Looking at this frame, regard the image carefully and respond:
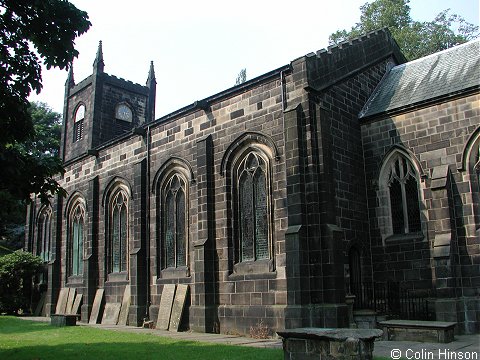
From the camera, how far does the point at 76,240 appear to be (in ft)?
89.3

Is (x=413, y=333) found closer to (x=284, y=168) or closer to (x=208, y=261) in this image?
(x=284, y=168)

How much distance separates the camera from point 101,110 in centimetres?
3080

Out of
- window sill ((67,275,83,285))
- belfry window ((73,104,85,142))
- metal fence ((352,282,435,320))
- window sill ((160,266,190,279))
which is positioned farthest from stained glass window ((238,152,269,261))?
belfry window ((73,104,85,142))

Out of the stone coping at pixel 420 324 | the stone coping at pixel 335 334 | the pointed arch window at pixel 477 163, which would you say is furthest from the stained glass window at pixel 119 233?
the pointed arch window at pixel 477 163

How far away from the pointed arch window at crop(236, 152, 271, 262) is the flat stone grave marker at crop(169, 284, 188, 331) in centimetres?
286

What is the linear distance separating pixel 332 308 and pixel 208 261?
516 centimetres

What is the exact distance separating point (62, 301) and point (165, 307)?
9807mm

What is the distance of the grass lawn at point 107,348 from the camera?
450 inches

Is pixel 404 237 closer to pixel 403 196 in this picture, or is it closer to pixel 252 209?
pixel 403 196

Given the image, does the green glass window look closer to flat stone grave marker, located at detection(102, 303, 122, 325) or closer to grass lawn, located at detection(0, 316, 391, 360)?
flat stone grave marker, located at detection(102, 303, 122, 325)

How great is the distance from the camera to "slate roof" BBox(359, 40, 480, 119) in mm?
16527

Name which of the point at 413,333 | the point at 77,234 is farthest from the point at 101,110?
the point at 413,333

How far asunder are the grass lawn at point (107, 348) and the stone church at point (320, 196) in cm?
276

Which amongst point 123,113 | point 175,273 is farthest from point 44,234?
point 175,273
